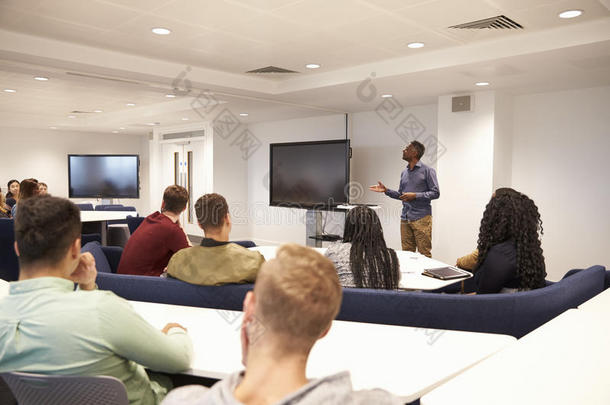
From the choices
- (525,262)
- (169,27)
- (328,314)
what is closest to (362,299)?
(525,262)

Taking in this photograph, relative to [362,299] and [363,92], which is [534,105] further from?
[362,299]

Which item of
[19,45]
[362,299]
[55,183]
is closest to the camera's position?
[362,299]

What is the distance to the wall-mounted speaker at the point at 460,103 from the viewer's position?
233 inches

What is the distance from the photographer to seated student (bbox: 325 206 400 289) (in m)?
2.54

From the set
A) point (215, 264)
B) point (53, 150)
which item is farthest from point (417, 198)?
point (53, 150)

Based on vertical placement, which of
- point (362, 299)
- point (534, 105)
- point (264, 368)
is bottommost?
point (362, 299)

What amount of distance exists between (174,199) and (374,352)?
2.11 metres

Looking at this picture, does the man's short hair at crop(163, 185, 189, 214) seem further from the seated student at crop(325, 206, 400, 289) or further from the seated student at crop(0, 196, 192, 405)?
the seated student at crop(0, 196, 192, 405)

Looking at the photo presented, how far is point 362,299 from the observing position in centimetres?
210

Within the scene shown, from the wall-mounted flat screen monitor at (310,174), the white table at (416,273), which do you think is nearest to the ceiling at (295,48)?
the wall-mounted flat screen monitor at (310,174)

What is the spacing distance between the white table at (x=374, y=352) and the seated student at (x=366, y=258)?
2.17 feet

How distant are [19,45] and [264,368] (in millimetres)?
4515

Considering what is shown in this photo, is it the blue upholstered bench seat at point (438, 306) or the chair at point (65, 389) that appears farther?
the blue upholstered bench seat at point (438, 306)

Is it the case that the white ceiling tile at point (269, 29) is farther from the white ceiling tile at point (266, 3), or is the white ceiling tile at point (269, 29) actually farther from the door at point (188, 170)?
the door at point (188, 170)
